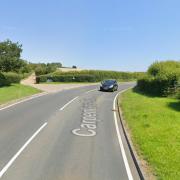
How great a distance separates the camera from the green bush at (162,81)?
34.9 metres

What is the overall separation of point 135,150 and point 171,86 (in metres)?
24.1

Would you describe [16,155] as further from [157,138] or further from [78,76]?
[78,76]

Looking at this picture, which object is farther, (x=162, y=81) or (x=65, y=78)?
(x=65, y=78)

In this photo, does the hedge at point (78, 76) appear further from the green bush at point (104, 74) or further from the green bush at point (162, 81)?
the green bush at point (162, 81)

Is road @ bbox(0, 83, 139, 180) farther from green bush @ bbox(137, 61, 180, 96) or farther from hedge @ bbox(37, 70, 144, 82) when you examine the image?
hedge @ bbox(37, 70, 144, 82)

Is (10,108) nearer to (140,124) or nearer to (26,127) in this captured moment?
(26,127)

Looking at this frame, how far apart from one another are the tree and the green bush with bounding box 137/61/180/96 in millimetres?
15578

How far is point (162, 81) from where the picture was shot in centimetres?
3569

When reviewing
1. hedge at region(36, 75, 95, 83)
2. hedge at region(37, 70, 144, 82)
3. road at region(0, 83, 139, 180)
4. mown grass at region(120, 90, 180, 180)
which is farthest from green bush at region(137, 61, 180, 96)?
hedge at region(36, 75, 95, 83)

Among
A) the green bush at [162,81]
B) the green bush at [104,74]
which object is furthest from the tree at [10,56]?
the green bush at [104,74]

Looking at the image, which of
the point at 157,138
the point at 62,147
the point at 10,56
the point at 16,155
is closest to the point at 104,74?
the point at 10,56

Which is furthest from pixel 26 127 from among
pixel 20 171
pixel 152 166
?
pixel 152 166

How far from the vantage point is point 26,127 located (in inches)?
656

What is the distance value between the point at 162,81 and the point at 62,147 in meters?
24.8
